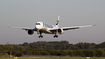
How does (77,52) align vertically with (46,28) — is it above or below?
below

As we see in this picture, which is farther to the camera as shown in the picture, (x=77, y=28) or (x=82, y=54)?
(x=82, y=54)

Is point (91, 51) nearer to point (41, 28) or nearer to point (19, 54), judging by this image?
point (19, 54)

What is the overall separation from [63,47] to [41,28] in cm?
4498

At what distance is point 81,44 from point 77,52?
17.0m

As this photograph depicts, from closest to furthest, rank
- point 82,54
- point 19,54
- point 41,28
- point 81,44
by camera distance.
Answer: point 41,28 < point 19,54 < point 82,54 < point 81,44

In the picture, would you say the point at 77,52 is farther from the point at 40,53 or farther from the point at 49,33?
the point at 49,33

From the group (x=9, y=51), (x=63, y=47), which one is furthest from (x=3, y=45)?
(x=63, y=47)

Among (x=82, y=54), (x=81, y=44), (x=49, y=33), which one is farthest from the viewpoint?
(x=81, y=44)

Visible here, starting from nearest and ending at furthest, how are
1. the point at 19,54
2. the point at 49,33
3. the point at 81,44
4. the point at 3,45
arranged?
the point at 49,33
the point at 19,54
the point at 3,45
the point at 81,44

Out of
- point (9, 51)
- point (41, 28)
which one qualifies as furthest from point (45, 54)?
point (41, 28)

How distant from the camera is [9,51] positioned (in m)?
91.2

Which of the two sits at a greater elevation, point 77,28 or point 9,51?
point 77,28

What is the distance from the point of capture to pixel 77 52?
92625mm

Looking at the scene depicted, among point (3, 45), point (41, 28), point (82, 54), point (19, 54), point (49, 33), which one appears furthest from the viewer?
point (3, 45)
